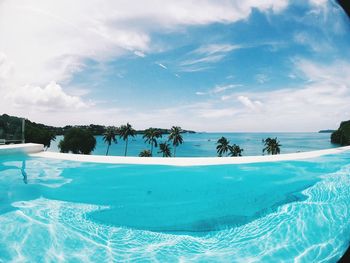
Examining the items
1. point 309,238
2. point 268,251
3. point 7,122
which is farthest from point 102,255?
point 7,122

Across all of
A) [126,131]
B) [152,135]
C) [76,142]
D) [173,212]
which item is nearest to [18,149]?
[173,212]

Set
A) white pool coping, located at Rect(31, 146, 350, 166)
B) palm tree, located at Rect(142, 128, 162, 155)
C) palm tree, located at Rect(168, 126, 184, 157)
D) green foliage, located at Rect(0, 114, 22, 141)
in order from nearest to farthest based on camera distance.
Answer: white pool coping, located at Rect(31, 146, 350, 166), green foliage, located at Rect(0, 114, 22, 141), palm tree, located at Rect(168, 126, 184, 157), palm tree, located at Rect(142, 128, 162, 155)

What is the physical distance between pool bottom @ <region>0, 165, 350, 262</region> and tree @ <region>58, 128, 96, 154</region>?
1687 inches

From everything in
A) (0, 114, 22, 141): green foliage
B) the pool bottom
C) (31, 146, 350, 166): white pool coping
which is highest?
(0, 114, 22, 141): green foliage

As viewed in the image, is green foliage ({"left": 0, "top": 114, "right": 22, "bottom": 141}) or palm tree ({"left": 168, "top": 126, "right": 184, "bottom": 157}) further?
palm tree ({"left": 168, "top": 126, "right": 184, "bottom": 157})

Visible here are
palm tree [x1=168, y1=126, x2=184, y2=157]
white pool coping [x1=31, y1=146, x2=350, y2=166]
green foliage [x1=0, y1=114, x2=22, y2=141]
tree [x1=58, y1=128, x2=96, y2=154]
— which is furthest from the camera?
A: tree [x1=58, y1=128, x2=96, y2=154]

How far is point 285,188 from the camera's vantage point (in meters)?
6.63

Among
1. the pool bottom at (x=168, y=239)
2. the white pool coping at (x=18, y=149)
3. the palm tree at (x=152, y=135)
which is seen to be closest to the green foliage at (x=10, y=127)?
the white pool coping at (x=18, y=149)

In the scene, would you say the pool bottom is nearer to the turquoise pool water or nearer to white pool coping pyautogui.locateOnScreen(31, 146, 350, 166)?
the turquoise pool water

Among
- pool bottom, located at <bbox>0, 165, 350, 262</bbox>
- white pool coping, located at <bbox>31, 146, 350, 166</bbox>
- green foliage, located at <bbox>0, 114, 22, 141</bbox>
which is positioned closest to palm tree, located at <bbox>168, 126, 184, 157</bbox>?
green foliage, located at <bbox>0, 114, 22, 141</bbox>

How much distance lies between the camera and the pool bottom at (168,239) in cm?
331

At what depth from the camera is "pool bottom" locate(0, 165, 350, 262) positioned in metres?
3.31

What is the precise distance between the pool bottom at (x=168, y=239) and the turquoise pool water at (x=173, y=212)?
0.05 ft

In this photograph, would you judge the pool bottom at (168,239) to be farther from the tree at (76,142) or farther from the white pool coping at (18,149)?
the tree at (76,142)
